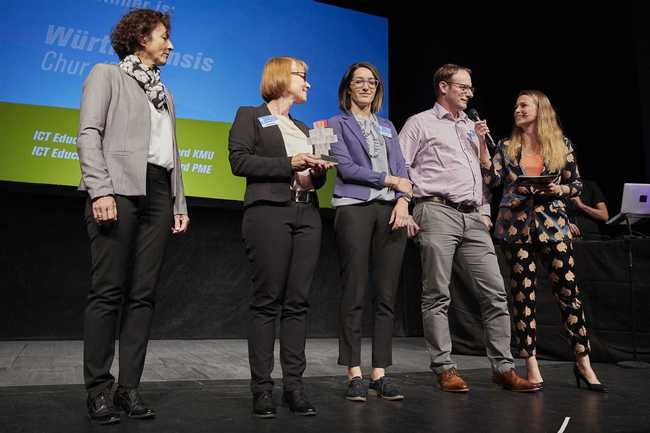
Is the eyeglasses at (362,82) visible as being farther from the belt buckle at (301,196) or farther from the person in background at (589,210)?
the person in background at (589,210)

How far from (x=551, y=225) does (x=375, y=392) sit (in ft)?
3.27

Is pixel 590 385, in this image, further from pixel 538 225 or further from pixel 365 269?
pixel 365 269

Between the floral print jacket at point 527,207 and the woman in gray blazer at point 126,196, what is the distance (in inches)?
55.1

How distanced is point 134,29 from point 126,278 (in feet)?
2.59

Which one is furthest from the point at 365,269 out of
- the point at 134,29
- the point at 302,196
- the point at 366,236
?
the point at 134,29

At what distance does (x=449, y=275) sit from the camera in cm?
255

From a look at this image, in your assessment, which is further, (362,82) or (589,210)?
(589,210)

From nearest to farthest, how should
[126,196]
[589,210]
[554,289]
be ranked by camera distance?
[126,196], [554,289], [589,210]

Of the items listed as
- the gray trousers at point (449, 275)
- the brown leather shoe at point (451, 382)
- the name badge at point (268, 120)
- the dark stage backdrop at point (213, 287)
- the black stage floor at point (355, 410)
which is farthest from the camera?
the dark stage backdrop at point (213, 287)

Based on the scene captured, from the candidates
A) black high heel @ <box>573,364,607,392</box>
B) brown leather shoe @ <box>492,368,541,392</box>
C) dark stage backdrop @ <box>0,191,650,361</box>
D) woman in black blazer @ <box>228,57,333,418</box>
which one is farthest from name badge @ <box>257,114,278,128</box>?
dark stage backdrop @ <box>0,191,650,361</box>

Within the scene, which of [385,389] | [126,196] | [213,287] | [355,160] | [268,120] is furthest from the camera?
[213,287]

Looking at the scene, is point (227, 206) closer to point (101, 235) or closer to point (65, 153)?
point (65, 153)

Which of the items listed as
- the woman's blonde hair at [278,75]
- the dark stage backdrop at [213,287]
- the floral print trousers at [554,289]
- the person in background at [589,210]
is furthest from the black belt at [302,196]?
the person in background at [589,210]

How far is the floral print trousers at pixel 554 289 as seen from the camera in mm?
2598
